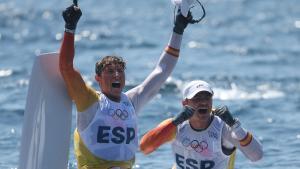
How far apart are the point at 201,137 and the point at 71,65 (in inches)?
57.2

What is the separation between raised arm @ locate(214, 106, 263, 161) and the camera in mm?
9992

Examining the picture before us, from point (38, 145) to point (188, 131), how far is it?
1.44m

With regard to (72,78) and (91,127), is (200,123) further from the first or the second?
(72,78)

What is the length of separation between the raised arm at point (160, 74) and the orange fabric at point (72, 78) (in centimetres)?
65

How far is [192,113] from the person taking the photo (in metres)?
9.98

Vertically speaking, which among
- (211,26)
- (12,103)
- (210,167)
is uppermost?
(211,26)

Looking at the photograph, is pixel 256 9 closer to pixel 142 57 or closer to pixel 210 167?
pixel 142 57

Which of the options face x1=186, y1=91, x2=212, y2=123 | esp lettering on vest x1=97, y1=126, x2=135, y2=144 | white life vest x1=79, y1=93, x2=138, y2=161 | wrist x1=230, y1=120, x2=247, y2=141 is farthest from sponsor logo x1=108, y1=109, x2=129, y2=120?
wrist x1=230, y1=120, x2=247, y2=141

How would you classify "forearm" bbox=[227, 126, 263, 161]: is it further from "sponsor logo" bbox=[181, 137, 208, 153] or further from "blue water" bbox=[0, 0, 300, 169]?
"blue water" bbox=[0, 0, 300, 169]

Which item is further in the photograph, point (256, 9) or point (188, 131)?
point (256, 9)

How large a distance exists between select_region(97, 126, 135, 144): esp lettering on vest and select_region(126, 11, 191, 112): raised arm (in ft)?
1.74

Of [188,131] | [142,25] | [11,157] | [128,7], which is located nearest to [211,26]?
[142,25]

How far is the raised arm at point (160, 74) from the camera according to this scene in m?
10.5

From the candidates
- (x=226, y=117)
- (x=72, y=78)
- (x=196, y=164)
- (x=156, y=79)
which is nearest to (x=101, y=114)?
(x=72, y=78)
